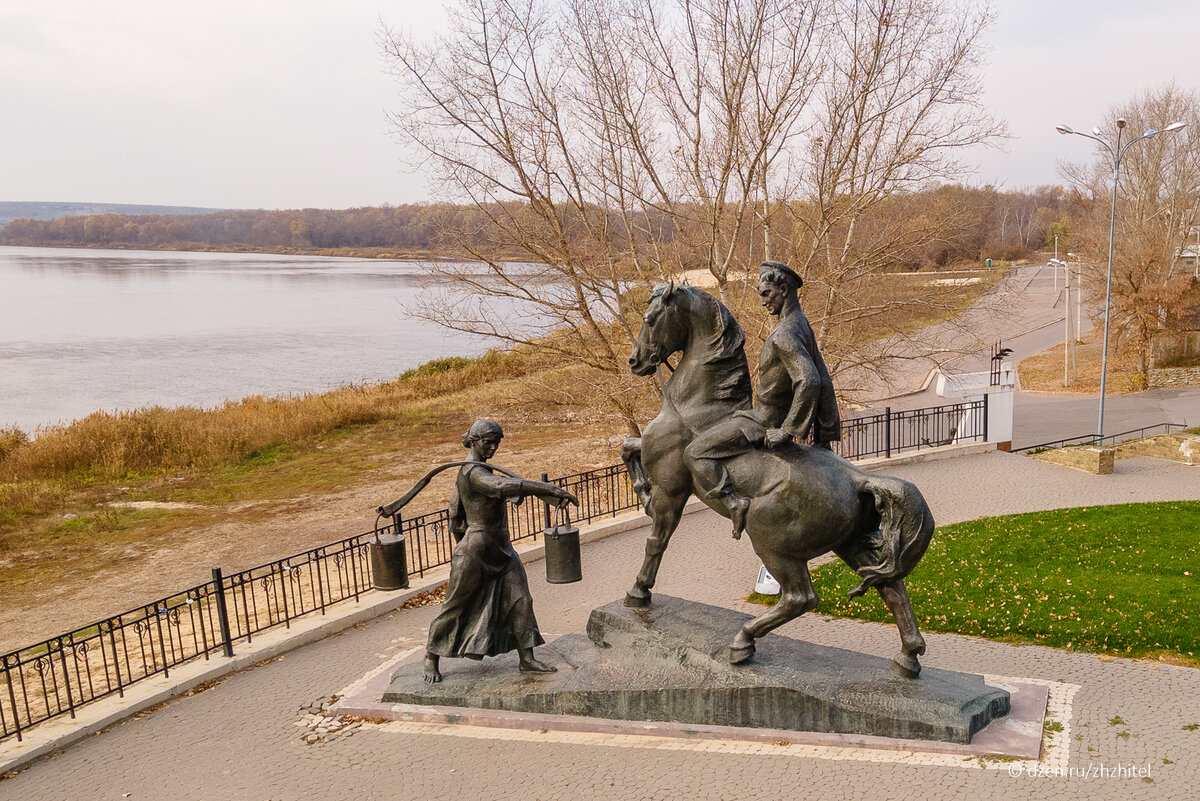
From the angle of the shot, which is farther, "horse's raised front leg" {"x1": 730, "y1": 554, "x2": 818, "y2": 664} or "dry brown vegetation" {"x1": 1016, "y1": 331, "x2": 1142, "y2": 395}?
"dry brown vegetation" {"x1": 1016, "y1": 331, "x2": 1142, "y2": 395}

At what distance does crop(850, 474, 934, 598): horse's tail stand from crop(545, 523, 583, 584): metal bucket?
8.56 feet

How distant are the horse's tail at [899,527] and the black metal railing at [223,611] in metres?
5.01

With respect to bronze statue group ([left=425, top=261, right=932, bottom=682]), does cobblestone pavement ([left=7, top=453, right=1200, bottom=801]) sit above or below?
Result: below

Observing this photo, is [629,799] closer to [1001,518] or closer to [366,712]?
[366,712]

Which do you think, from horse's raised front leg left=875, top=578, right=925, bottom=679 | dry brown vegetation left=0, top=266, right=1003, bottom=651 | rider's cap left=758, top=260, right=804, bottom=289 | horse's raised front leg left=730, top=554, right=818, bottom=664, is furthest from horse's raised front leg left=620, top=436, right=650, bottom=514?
dry brown vegetation left=0, top=266, right=1003, bottom=651

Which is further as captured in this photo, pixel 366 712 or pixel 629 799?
pixel 366 712

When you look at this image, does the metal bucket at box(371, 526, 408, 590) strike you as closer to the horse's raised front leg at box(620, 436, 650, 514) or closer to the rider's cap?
the horse's raised front leg at box(620, 436, 650, 514)

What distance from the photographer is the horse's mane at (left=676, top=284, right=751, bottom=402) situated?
629 cm

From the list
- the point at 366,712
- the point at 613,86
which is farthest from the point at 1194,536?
the point at 613,86

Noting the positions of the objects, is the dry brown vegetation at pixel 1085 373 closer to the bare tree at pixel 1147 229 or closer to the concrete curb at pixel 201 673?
the bare tree at pixel 1147 229

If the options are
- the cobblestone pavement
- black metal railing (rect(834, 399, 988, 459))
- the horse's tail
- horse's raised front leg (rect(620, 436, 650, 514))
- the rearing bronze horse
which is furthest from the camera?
black metal railing (rect(834, 399, 988, 459))

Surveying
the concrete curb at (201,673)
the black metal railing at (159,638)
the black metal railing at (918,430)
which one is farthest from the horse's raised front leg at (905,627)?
the black metal railing at (918,430)

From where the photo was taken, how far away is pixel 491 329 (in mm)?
16938

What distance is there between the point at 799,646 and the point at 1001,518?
7.37 m
